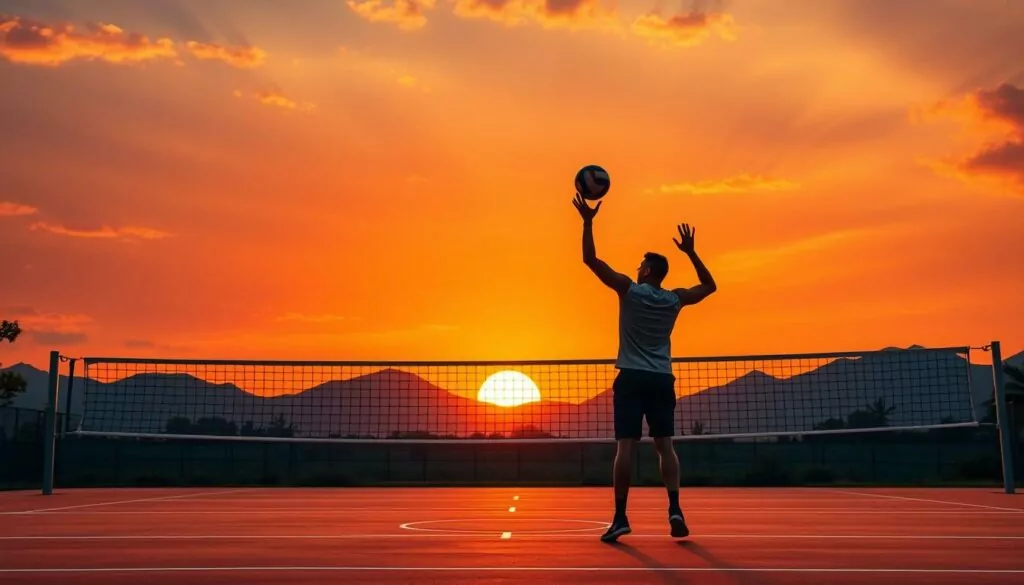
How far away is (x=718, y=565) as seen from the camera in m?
6.23

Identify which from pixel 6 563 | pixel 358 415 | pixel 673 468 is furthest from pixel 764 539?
pixel 358 415

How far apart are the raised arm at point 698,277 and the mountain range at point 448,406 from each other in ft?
39.1

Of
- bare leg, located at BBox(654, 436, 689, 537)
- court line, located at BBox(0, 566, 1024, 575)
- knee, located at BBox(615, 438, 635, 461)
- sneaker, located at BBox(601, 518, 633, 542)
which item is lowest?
court line, located at BBox(0, 566, 1024, 575)

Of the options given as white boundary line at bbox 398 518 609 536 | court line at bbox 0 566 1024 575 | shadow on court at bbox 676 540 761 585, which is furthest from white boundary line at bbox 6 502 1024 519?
court line at bbox 0 566 1024 575

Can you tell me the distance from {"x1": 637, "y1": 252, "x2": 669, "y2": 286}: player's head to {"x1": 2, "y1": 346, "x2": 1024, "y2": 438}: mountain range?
1206 cm

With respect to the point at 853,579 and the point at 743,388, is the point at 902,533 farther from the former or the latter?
the point at 743,388

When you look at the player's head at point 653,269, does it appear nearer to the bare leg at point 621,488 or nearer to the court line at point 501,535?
the bare leg at point 621,488

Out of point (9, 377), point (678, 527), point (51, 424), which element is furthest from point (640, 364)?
point (9, 377)

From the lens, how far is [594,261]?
327 inches

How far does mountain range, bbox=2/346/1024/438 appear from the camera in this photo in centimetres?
2086

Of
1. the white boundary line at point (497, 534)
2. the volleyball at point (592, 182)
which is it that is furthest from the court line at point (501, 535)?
the volleyball at point (592, 182)

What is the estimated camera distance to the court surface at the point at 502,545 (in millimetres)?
5809

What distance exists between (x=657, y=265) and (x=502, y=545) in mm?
2446

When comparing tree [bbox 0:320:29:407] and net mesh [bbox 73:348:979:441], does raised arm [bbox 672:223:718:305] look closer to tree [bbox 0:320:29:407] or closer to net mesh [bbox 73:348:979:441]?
net mesh [bbox 73:348:979:441]
